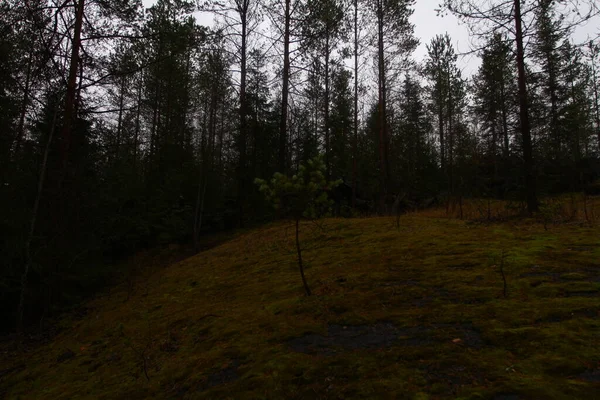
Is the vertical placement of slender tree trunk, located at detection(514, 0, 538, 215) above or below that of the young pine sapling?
above

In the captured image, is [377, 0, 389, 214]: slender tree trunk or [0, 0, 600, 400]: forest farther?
[377, 0, 389, 214]: slender tree trunk

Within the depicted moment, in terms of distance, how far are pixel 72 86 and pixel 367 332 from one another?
312 inches

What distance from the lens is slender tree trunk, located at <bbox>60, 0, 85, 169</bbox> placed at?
24.0ft

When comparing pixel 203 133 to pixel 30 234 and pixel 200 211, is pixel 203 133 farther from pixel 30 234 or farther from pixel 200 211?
pixel 30 234

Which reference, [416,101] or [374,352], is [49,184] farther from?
[416,101]

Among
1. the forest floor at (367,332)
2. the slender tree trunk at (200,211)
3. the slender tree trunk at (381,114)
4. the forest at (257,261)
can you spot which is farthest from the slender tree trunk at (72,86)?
the slender tree trunk at (381,114)

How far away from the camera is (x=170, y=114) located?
69.8ft

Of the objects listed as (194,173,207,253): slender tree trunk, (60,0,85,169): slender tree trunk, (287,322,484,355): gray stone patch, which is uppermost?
(60,0,85,169): slender tree trunk

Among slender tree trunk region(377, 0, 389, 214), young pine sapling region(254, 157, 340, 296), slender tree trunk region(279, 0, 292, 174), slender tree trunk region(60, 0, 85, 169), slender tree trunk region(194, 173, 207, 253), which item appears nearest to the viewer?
young pine sapling region(254, 157, 340, 296)

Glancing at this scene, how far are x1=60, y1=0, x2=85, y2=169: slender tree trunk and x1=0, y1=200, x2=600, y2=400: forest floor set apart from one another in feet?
12.7

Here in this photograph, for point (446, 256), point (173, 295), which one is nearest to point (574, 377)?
point (446, 256)

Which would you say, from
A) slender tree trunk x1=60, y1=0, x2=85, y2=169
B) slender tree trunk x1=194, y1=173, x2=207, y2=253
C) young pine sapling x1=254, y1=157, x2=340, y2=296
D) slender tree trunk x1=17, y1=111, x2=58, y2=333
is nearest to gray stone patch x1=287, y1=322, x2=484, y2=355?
young pine sapling x1=254, y1=157, x2=340, y2=296

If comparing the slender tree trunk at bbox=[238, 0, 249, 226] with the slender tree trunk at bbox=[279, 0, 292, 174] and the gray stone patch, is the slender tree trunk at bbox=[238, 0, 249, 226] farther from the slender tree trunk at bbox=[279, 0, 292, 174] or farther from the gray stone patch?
the gray stone patch

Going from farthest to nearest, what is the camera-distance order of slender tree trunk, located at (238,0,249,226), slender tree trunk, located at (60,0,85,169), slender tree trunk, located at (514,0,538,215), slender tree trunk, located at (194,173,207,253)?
1. slender tree trunk, located at (238,0,249,226)
2. slender tree trunk, located at (194,173,207,253)
3. slender tree trunk, located at (514,0,538,215)
4. slender tree trunk, located at (60,0,85,169)
